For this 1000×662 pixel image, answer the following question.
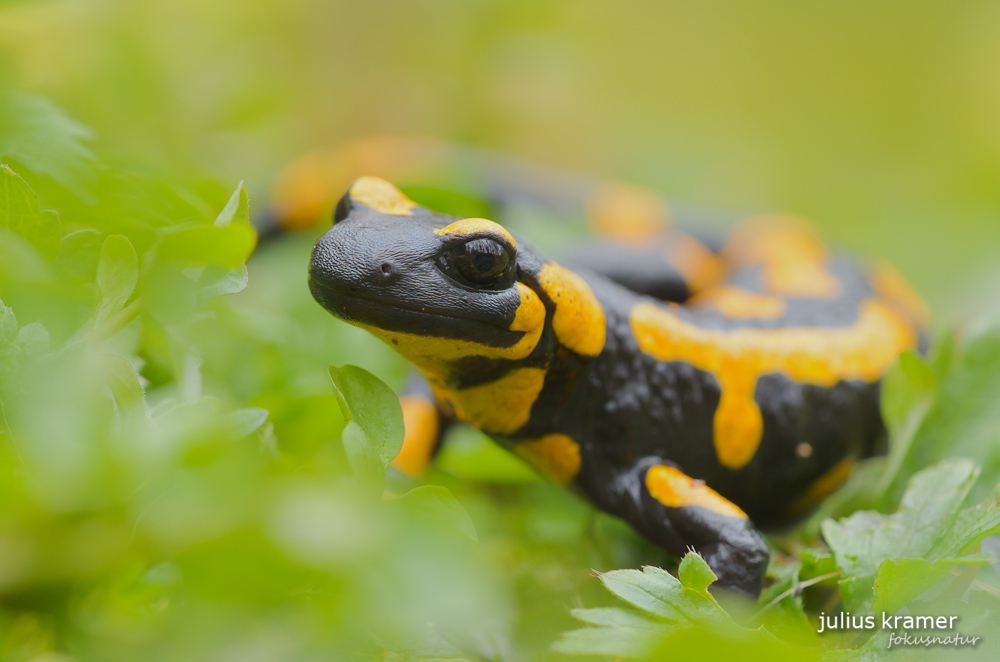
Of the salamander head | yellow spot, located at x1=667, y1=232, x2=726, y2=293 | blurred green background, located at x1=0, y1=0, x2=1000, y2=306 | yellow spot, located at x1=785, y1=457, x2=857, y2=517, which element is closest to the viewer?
the salamander head

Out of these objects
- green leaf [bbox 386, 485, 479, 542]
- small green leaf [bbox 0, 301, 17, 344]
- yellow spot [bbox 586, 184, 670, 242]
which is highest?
small green leaf [bbox 0, 301, 17, 344]

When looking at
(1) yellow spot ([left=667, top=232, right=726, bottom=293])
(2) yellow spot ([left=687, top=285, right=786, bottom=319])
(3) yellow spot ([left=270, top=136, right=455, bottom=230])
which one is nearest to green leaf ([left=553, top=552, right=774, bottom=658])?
(2) yellow spot ([left=687, top=285, right=786, bottom=319])

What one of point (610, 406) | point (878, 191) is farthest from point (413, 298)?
point (878, 191)

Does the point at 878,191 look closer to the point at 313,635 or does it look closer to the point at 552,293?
the point at 552,293

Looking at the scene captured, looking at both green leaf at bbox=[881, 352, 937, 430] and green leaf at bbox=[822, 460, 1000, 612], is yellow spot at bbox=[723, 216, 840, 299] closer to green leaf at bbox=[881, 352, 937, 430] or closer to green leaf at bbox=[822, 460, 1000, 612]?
green leaf at bbox=[881, 352, 937, 430]

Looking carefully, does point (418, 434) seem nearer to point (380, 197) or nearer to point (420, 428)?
point (420, 428)

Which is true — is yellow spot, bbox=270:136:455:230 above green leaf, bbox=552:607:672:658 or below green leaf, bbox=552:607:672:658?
below

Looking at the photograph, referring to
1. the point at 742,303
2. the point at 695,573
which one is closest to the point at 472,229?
the point at 695,573
